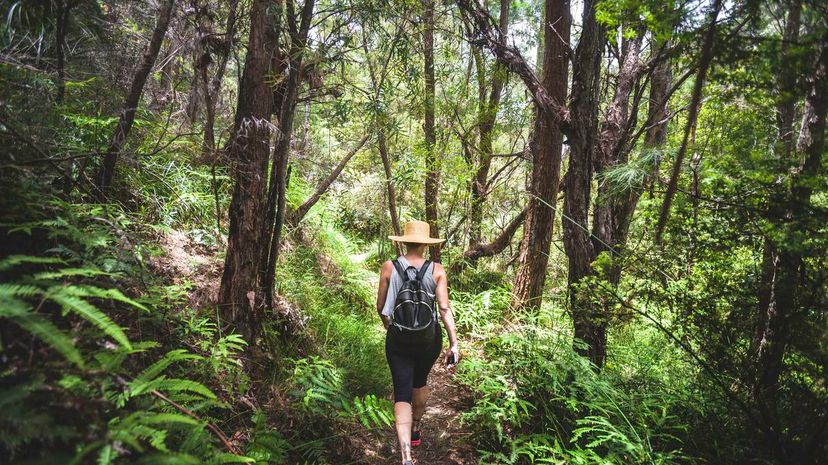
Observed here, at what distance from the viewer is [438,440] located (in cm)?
451

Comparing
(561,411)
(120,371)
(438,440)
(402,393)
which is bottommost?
(438,440)

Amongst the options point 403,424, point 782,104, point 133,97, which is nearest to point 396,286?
point 403,424

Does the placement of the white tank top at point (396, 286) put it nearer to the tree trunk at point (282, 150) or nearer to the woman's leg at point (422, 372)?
the woman's leg at point (422, 372)

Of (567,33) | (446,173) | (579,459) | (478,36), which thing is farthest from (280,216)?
(567,33)

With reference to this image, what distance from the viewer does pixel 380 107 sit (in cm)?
524

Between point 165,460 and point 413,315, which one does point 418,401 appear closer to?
point 413,315

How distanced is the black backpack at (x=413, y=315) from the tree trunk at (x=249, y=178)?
172 centimetres

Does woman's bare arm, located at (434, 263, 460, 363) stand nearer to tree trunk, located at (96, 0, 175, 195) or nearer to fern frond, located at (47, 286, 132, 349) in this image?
fern frond, located at (47, 286, 132, 349)

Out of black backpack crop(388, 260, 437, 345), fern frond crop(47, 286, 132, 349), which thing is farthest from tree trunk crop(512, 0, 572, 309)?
fern frond crop(47, 286, 132, 349)

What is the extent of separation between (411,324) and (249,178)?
2.26 m

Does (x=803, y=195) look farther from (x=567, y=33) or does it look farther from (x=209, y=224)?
(x=209, y=224)

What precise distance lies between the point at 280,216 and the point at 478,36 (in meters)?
3.30

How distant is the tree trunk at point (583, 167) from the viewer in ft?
14.8

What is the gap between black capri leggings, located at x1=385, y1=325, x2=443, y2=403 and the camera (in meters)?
3.75
